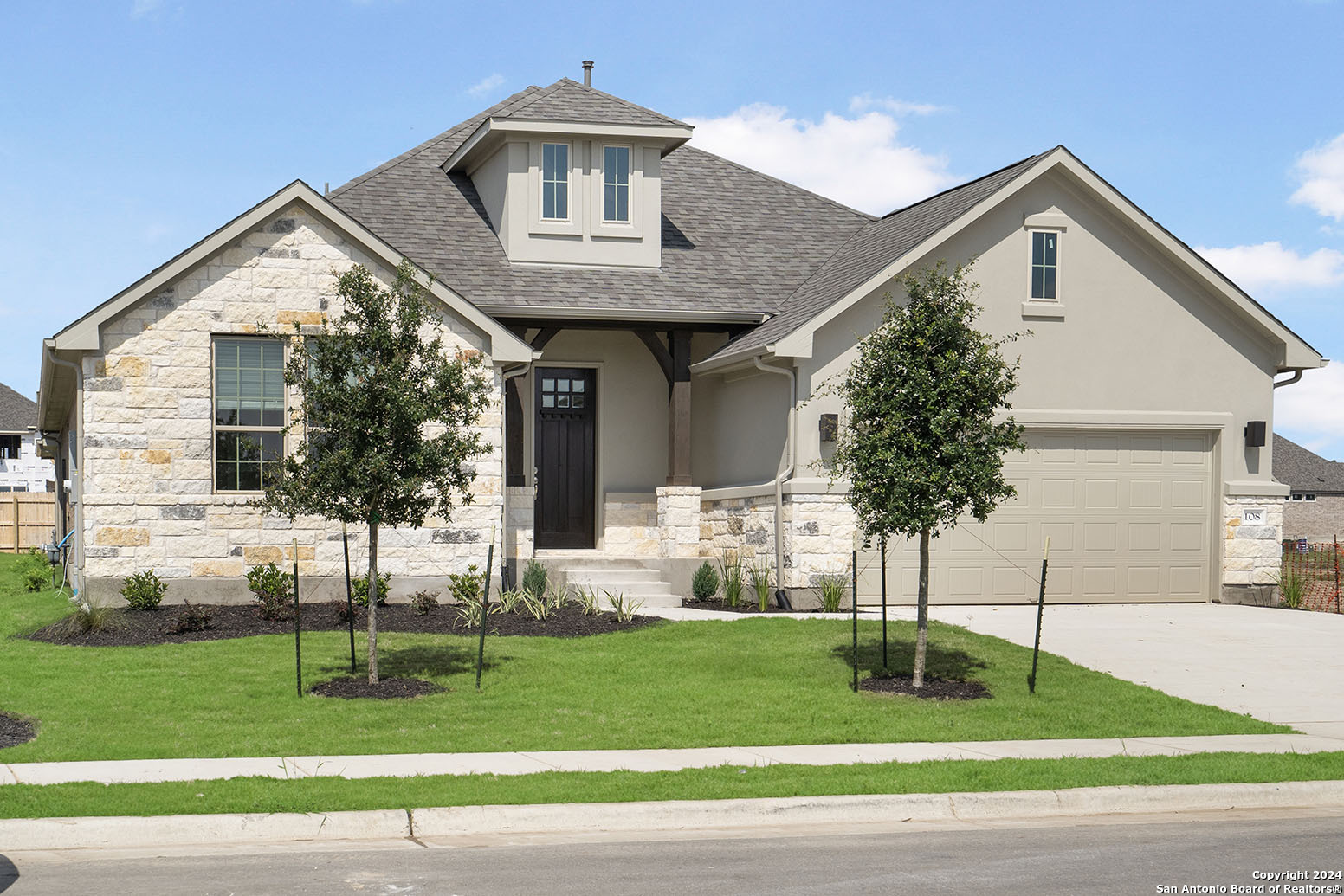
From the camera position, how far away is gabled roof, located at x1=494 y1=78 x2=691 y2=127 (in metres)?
21.1

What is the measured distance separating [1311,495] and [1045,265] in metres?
34.4

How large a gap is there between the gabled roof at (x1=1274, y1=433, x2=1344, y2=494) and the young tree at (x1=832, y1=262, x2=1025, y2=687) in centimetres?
3929

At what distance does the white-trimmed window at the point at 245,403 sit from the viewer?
57.3 feet

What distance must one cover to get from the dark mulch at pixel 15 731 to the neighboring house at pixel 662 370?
5959 mm

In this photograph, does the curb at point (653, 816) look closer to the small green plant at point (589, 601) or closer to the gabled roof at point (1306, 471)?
the small green plant at point (589, 601)

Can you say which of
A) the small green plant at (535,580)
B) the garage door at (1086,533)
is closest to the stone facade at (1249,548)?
the garage door at (1086,533)

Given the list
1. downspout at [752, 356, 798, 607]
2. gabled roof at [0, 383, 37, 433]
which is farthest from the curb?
gabled roof at [0, 383, 37, 433]

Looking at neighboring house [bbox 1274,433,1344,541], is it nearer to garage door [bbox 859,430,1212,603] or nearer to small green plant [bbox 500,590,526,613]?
garage door [bbox 859,430,1212,603]

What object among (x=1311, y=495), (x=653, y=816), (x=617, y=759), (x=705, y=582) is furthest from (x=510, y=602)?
(x=1311, y=495)

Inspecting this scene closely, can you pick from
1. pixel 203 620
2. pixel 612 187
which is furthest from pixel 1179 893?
pixel 612 187

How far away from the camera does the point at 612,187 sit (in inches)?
858

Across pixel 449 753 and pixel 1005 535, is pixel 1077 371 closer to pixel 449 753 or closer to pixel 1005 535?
pixel 1005 535

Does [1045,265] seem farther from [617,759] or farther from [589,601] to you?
[617,759]

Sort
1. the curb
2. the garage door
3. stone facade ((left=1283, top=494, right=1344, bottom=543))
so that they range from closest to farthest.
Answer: the curb → the garage door → stone facade ((left=1283, top=494, right=1344, bottom=543))
